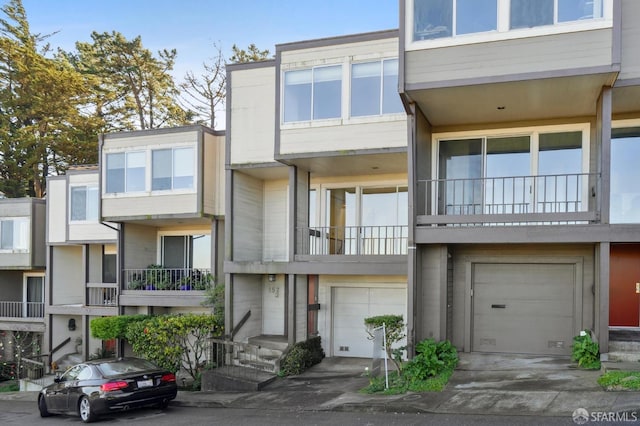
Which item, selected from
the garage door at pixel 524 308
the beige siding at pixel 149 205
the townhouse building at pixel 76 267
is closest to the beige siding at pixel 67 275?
the townhouse building at pixel 76 267

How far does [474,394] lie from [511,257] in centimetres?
394

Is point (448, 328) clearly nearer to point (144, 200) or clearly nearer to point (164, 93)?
point (144, 200)

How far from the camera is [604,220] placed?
10500mm

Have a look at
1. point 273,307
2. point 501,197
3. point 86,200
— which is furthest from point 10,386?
point 501,197

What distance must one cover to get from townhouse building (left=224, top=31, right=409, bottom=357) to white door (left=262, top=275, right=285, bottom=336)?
0.11 feet

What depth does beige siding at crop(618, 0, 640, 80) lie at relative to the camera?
1022 centimetres

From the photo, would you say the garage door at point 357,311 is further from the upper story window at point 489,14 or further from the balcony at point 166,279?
the upper story window at point 489,14

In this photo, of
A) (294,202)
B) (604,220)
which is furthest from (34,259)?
(604,220)

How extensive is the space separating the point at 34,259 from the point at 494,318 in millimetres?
18372

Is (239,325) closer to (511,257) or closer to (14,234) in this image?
(511,257)

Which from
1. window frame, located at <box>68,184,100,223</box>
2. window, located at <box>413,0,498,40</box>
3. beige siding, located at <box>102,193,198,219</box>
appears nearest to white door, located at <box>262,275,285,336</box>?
beige siding, located at <box>102,193,198,219</box>

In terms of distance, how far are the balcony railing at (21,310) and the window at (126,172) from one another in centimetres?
857

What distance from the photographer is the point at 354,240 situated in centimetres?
1606

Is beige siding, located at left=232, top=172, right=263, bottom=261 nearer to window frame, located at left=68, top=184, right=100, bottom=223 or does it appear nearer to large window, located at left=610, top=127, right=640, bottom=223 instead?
window frame, located at left=68, top=184, right=100, bottom=223
